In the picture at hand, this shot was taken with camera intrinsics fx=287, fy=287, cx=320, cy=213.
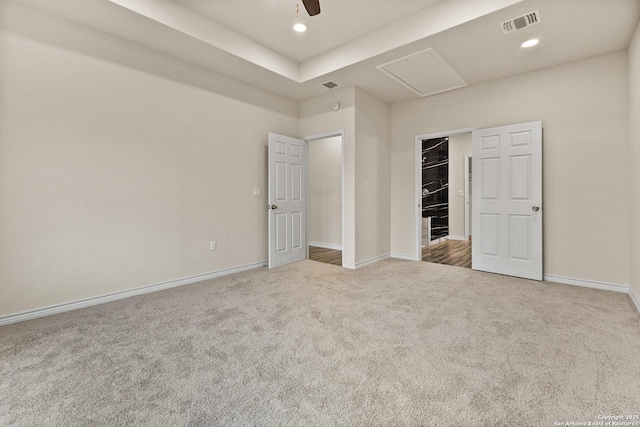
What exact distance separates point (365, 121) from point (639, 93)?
115 inches

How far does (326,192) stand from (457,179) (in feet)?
11.3

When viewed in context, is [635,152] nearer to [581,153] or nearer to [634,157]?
[634,157]

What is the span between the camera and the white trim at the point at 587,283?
3.24 meters

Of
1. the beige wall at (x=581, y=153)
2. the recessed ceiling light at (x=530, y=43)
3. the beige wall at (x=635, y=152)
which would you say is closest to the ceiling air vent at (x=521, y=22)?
the recessed ceiling light at (x=530, y=43)

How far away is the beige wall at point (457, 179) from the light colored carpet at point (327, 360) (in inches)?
162

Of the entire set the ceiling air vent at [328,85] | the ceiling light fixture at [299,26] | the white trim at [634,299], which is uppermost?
the ceiling light fixture at [299,26]

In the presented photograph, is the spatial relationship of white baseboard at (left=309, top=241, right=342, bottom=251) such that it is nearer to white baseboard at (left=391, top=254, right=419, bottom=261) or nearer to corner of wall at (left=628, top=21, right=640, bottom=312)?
white baseboard at (left=391, top=254, right=419, bottom=261)

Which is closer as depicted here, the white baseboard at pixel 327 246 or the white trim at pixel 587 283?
→ the white trim at pixel 587 283

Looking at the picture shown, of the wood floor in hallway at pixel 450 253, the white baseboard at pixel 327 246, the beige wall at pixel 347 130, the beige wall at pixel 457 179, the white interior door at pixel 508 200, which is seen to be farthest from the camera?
the beige wall at pixel 457 179

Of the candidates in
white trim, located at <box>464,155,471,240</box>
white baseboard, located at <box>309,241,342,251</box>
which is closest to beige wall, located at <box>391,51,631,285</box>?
white trim, located at <box>464,155,471,240</box>

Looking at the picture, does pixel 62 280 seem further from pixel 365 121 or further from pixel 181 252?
pixel 365 121

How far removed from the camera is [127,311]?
2738 mm

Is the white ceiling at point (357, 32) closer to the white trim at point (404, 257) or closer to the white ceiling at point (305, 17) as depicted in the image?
the white ceiling at point (305, 17)

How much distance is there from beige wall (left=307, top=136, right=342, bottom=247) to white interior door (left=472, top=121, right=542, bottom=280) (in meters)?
2.65
